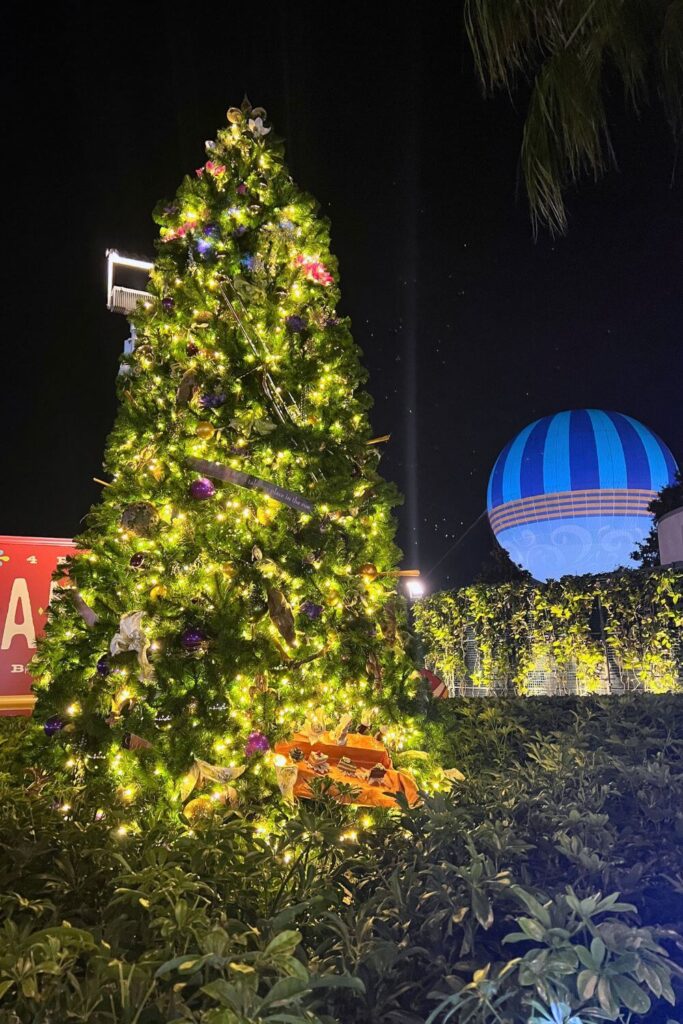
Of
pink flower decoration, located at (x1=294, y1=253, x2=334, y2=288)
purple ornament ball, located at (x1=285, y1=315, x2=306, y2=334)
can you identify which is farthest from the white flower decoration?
purple ornament ball, located at (x1=285, y1=315, x2=306, y2=334)

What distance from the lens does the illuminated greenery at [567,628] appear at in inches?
511

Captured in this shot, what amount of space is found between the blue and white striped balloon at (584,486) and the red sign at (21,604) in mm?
19328

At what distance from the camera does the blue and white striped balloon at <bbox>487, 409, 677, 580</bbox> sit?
23156 millimetres

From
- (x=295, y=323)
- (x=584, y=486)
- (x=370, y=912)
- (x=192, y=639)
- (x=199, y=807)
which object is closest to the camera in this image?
(x=370, y=912)

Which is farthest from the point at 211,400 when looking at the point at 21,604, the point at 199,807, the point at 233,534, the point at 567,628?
the point at 567,628

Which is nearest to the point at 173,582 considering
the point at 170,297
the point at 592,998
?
the point at 170,297

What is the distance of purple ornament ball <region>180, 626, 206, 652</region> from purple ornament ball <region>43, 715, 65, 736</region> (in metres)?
0.74

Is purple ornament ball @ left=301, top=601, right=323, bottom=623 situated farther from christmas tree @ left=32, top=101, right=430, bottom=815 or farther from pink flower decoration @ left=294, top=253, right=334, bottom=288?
pink flower decoration @ left=294, top=253, right=334, bottom=288

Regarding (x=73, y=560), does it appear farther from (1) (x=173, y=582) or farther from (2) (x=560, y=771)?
(2) (x=560, y=771)

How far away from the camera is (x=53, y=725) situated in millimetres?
3732

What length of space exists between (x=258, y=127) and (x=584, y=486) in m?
20.0

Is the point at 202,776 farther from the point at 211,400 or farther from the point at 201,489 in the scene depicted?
the point at 211,400

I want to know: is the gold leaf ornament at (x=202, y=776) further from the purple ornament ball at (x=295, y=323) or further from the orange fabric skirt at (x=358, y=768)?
the purple ornament ball at (x=295, y=323)

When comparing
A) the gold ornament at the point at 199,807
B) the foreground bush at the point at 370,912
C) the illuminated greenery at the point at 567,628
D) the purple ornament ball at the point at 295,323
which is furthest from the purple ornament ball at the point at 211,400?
the illuminated greenery at the point at 567,628
